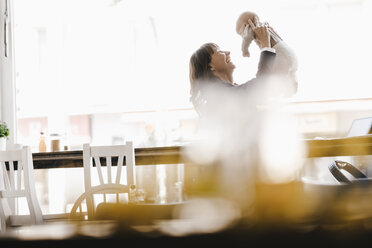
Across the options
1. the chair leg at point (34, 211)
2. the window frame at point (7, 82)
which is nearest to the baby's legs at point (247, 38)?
the chair leg at point (34, 211)

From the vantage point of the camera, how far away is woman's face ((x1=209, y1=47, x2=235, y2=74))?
1730 mm

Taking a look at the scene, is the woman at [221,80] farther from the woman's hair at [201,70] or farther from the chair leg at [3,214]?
the chair leg at [3,214]

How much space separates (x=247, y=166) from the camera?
1.51 metres

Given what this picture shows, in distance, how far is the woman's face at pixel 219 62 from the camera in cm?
173

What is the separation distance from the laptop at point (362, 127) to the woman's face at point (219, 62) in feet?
3.97

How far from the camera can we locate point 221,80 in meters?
1.71

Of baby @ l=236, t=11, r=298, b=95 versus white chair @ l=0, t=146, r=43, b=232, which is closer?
baby @ l=236, t=11, r=298, b=95

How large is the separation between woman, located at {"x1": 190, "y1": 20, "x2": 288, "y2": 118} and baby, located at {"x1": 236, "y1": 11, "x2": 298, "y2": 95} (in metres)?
0.10

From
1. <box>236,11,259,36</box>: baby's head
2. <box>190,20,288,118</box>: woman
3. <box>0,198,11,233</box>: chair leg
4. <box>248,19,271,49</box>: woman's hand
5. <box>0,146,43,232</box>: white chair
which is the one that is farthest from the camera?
<box>0,146,43,232</box>: white chair

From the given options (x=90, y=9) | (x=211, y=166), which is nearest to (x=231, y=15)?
(x=90, y=9)

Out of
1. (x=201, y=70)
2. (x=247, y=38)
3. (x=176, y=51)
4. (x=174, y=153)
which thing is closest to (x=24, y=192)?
(x=174, y=153)

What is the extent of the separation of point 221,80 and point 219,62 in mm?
87

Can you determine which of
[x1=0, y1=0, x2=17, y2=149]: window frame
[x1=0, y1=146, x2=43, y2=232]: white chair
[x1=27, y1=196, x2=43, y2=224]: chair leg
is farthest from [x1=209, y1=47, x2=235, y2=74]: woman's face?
[x1=0, y1=0, x2=17, y2=149]: window frame

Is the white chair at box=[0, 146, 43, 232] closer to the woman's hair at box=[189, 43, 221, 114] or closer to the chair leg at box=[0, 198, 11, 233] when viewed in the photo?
the chair leg at box=[0, 198, 11, 233]
